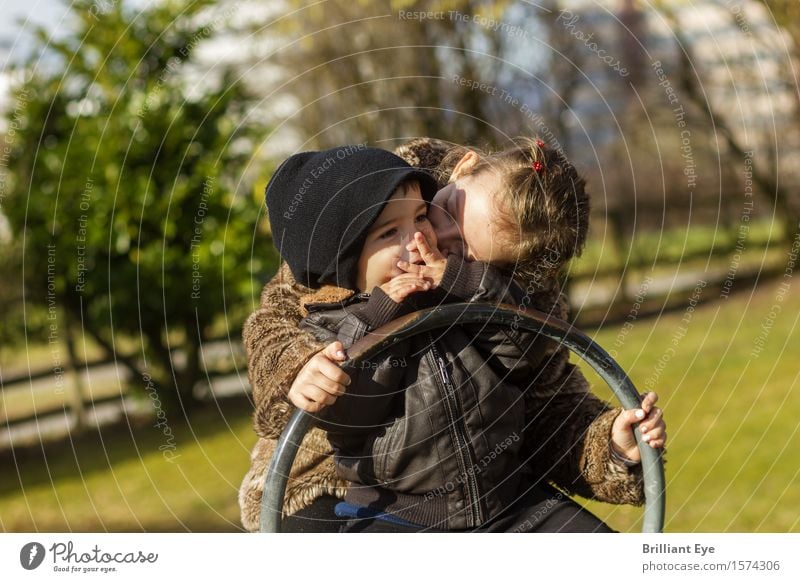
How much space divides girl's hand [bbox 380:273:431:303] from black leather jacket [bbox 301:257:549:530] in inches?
0.7

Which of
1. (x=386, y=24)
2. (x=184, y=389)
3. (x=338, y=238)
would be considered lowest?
(x=338, y=238)

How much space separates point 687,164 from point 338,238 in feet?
23.1

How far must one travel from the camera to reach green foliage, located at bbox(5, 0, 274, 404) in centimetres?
535

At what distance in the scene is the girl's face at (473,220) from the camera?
2195 mm

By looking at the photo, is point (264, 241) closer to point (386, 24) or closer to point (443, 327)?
point (386, 24)

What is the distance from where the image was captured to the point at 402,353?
6.97ft

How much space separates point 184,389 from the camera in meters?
5.97

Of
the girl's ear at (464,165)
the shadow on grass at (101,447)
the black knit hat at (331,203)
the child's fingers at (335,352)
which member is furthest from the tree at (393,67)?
the child's fingers at (335,352)

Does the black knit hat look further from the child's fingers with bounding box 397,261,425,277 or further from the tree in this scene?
the tree

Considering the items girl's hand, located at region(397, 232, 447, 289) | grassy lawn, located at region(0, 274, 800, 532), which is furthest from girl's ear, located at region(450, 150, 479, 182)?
grassy lawn, located at region(0, 274, 800, 532)

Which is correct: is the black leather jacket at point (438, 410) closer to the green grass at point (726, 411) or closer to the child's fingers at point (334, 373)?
the child's fingers at point (334, 373)

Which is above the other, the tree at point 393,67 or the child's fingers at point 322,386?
the tree at point 393,67

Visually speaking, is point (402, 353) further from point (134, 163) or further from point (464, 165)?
point (134, 163)
